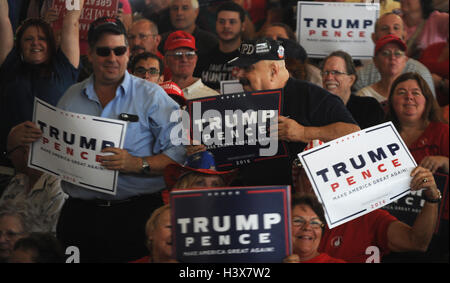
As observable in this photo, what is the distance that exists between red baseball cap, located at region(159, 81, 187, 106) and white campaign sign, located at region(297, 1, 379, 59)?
0.55 meters

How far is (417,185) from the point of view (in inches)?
110

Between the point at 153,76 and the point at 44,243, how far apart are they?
0.77 meters

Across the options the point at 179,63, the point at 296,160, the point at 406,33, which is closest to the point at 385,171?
the point at 296,160

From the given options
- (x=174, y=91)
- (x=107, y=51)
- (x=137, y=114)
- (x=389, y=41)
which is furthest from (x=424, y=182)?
(x=107, y=51)

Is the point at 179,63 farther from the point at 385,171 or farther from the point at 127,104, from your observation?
the point at 385,171

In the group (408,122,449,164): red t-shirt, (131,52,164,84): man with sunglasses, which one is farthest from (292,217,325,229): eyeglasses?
(131,52,164,84): man with sunglasses

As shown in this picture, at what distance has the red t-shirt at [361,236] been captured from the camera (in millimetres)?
2779

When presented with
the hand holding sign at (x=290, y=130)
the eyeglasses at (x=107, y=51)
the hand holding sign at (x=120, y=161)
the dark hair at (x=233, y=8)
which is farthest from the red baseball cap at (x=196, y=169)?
the dark hair at (x=233, y=8)

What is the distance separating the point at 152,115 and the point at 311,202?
0.70 meters

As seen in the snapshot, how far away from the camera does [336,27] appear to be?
289 centimetres

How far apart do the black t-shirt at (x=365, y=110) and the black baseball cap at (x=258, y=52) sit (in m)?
0.35

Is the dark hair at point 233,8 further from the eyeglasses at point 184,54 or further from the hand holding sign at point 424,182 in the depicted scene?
the hand holding sign at point 424,182

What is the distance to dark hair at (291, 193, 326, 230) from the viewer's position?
8.93 feet
